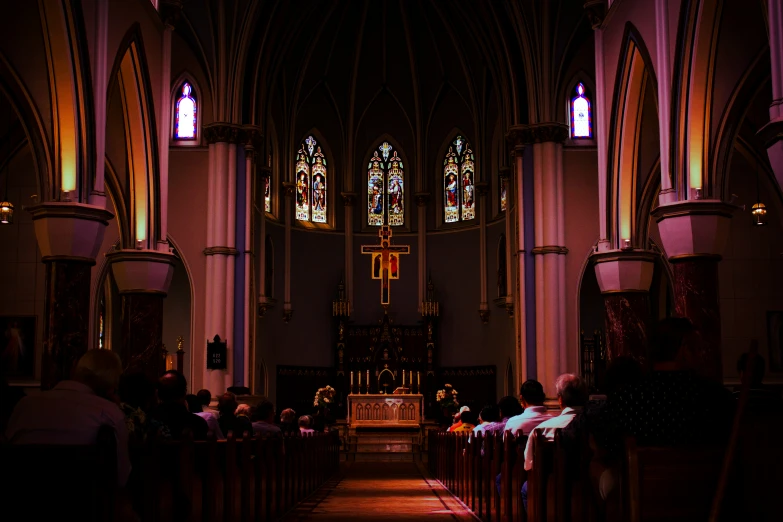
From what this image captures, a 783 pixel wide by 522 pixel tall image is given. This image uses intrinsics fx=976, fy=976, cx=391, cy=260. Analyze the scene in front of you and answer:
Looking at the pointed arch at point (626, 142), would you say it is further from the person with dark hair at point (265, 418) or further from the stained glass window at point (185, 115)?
the stained glass window at point (185, 115)

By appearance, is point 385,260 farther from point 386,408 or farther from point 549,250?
point 549,250

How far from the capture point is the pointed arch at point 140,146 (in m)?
16.9

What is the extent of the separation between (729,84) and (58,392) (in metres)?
11.8

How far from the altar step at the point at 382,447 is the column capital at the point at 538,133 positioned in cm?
785

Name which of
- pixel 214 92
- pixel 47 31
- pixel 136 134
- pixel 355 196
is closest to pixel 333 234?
pixel 355 196

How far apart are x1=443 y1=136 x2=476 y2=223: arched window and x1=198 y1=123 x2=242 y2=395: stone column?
10600 millimetres

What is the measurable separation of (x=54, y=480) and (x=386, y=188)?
1140 inches

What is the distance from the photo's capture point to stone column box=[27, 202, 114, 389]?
13242 mm

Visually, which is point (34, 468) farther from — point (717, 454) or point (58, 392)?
point (717, 454)

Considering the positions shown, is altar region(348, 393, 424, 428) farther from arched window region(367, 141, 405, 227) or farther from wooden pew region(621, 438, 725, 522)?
wooden pew region(621, 438, 725, 522)

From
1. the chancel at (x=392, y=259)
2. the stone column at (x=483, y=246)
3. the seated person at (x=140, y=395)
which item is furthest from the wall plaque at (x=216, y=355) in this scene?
the seated person at (x=140, y=395)

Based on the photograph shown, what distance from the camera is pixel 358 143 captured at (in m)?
33.2

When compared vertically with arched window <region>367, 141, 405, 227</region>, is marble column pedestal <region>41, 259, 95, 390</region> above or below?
below

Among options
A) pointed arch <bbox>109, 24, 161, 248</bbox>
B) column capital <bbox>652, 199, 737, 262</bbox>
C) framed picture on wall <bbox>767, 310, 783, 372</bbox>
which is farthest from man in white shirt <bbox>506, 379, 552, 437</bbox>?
framed picture on wall <bbox>767, 310, 783, 372</bbox>
